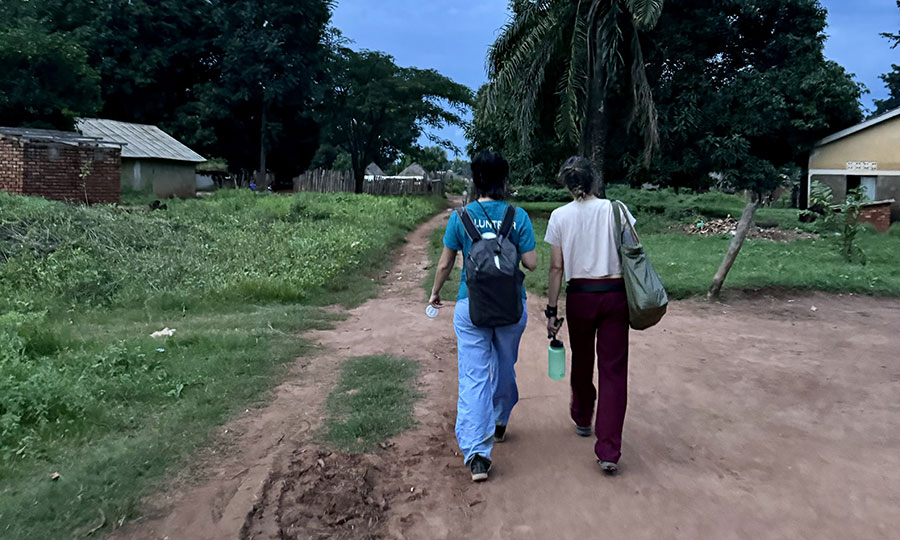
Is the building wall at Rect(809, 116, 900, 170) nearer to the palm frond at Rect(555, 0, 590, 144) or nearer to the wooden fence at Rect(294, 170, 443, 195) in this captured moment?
the palm frond at Rect(555, 0, 590, 144)

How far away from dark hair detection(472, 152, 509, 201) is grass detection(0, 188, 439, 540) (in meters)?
2.37

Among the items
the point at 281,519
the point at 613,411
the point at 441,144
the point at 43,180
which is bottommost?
the point at 281,519

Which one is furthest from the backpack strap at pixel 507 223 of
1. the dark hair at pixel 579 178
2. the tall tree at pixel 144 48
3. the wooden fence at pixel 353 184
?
the tall tree at pixel 144 48

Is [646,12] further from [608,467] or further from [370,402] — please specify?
[608,467]

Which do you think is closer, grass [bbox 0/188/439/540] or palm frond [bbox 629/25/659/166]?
grass [bbox 0/188/439/540]

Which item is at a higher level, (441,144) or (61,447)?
(441,144)

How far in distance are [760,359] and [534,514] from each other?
13.8ft

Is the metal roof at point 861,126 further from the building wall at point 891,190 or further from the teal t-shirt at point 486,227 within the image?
the teal t-shirt at point 486,227

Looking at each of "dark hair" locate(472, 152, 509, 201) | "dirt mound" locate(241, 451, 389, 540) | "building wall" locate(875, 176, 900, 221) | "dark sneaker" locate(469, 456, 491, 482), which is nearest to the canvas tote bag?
"dark hair" locate(472, 152, 509, 201)

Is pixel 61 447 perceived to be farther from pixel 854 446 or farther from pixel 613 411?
pixel 854 446

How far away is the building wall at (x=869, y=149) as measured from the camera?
2306cm

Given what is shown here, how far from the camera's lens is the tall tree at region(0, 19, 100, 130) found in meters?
22.6

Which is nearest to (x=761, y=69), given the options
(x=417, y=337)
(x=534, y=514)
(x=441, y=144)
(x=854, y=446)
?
(x=441, y=144)

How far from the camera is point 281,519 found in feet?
11.6
